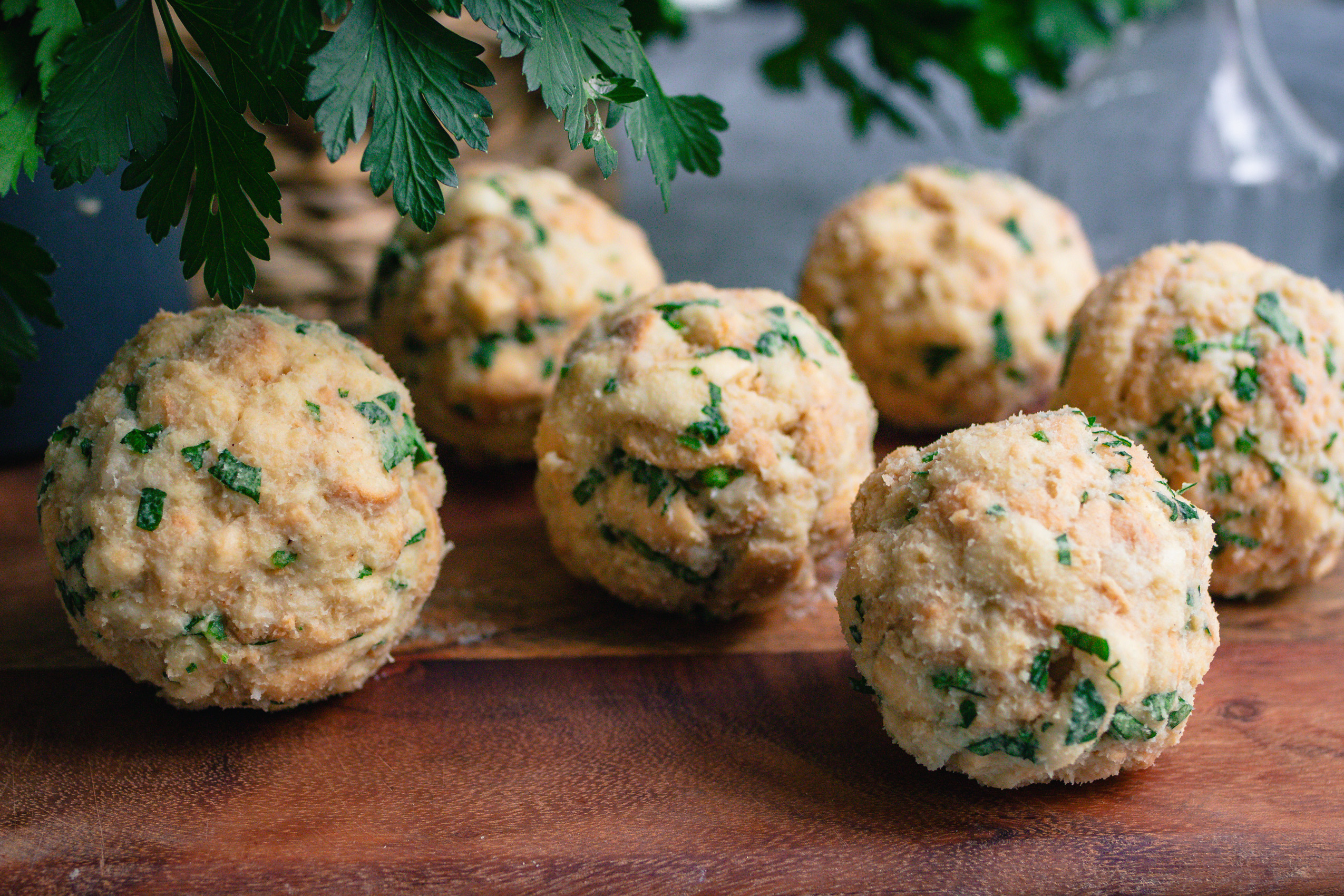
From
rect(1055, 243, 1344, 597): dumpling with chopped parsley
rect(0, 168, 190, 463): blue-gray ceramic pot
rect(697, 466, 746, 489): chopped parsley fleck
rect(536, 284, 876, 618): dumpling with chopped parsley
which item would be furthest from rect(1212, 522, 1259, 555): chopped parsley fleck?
rect(0, 168, 190, 463): blue-gray ceramic pot

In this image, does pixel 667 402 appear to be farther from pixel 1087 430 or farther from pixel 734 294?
pixel 1087 430

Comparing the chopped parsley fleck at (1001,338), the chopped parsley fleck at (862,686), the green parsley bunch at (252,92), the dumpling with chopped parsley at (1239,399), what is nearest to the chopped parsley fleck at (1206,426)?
the dumpling with chopped parsley at (1239,399)

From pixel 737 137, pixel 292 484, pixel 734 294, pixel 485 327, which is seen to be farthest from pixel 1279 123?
pixel 292 484

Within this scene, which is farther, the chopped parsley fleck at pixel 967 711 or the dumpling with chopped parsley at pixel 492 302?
the dumpling with chopped parsley at pixel 492 302

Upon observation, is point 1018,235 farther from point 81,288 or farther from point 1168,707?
point 81,288

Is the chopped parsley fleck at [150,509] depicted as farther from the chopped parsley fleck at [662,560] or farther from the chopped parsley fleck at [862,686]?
the chopped parsley fleck at [862,686]

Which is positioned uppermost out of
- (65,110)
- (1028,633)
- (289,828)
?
(65,110)
